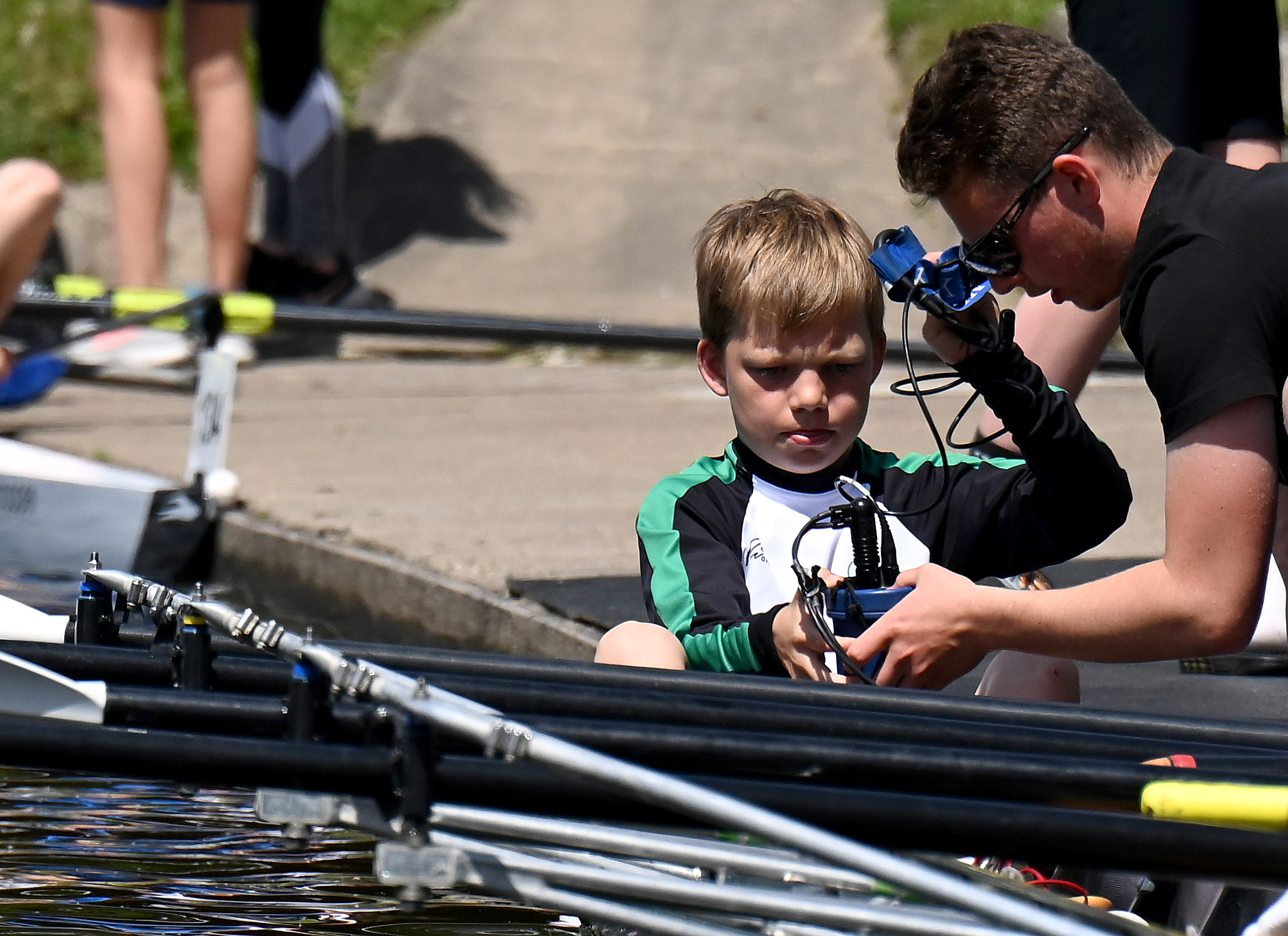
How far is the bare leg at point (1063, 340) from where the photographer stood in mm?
3182

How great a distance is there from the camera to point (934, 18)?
30.8ft

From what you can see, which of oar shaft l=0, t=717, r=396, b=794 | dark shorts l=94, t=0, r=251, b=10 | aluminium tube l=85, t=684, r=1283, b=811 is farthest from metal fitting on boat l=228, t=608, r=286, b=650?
dark shorts l=94, t=0, r=251, b=10

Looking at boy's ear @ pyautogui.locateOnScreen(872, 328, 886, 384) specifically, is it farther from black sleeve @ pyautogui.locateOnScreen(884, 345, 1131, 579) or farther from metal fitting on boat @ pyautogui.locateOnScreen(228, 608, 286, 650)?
metal fitting on boat @ pyautogui.locateOnScreen(228, 608, 286, 650)

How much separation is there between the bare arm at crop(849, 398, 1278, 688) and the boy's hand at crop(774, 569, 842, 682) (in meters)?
0.06

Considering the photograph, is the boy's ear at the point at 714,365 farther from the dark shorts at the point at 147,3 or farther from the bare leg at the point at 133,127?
the dark shorts at the point at 147,3

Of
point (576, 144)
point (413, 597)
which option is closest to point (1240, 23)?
point (413, 597)

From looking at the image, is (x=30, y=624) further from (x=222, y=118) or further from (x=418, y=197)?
(x=418, y=197)

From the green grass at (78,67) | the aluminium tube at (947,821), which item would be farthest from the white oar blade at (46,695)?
the green grass at (78,67)

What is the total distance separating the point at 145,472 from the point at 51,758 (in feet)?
11.4

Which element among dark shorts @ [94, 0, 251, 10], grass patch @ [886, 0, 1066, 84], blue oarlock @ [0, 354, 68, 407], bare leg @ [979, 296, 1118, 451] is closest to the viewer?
bare leg @ [979, 296, 1118, 451]

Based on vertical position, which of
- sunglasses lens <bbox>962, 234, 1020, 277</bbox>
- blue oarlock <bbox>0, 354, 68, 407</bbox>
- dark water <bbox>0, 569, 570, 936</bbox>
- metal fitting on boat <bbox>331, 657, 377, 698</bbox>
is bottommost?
dark water <bbox>0, 569, 570, 936</bbox>

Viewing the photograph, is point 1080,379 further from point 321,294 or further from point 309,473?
point 321,294

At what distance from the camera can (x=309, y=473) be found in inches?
197

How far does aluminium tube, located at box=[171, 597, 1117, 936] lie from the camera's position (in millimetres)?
1504
